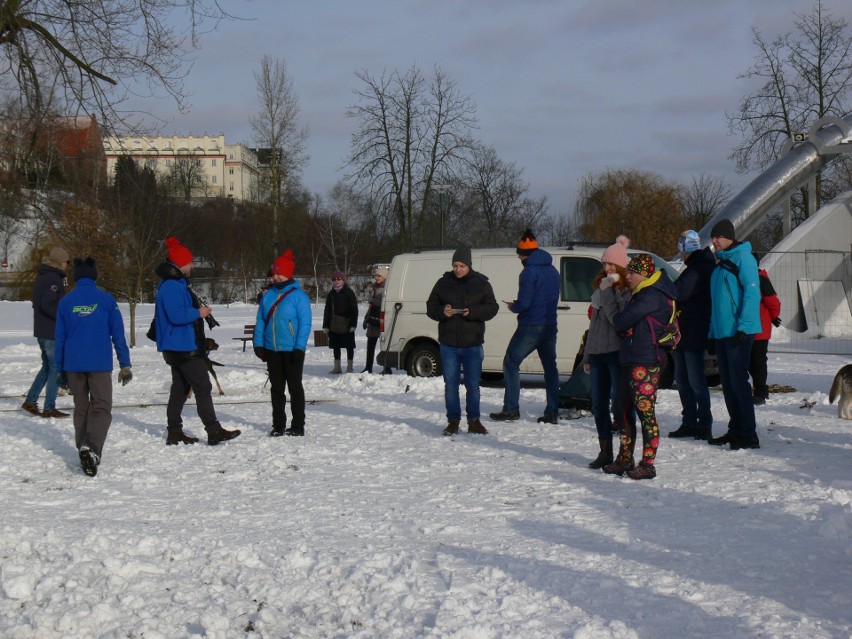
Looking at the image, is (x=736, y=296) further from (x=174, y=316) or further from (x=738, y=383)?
(x=174, y=316)

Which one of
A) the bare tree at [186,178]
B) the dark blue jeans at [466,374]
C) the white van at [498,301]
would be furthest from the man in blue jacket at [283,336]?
the bare tree at [186,178]

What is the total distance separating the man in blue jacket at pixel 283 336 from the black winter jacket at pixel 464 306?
1.28 metres

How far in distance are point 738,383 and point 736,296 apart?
0.73m

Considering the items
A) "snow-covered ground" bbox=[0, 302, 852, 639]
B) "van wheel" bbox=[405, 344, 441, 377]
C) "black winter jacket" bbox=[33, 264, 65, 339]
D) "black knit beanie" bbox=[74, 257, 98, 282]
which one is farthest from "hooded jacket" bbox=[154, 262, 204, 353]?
"van wheel" bbox=[405, 344, 441, 377]

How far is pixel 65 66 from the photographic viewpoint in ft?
44.7

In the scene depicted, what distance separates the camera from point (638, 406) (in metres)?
6.82

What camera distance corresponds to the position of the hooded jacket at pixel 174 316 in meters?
8.54

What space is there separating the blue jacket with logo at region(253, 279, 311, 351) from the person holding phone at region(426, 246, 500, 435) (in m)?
1.24

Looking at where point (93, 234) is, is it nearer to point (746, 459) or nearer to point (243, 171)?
point (746, 459)

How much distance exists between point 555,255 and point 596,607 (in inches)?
362

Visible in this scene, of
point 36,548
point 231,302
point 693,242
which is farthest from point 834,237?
point 231,302

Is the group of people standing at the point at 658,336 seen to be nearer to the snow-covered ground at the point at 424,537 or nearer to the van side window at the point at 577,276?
the snow-covered ground at the point at 424,537

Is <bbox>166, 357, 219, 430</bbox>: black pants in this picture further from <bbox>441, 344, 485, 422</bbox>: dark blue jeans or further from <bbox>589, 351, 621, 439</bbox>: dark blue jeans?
<bbox>589, 351, 621, 439</bbox>: dark blue jeans

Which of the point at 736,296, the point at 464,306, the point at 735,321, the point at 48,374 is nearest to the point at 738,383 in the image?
the point at 735,321
